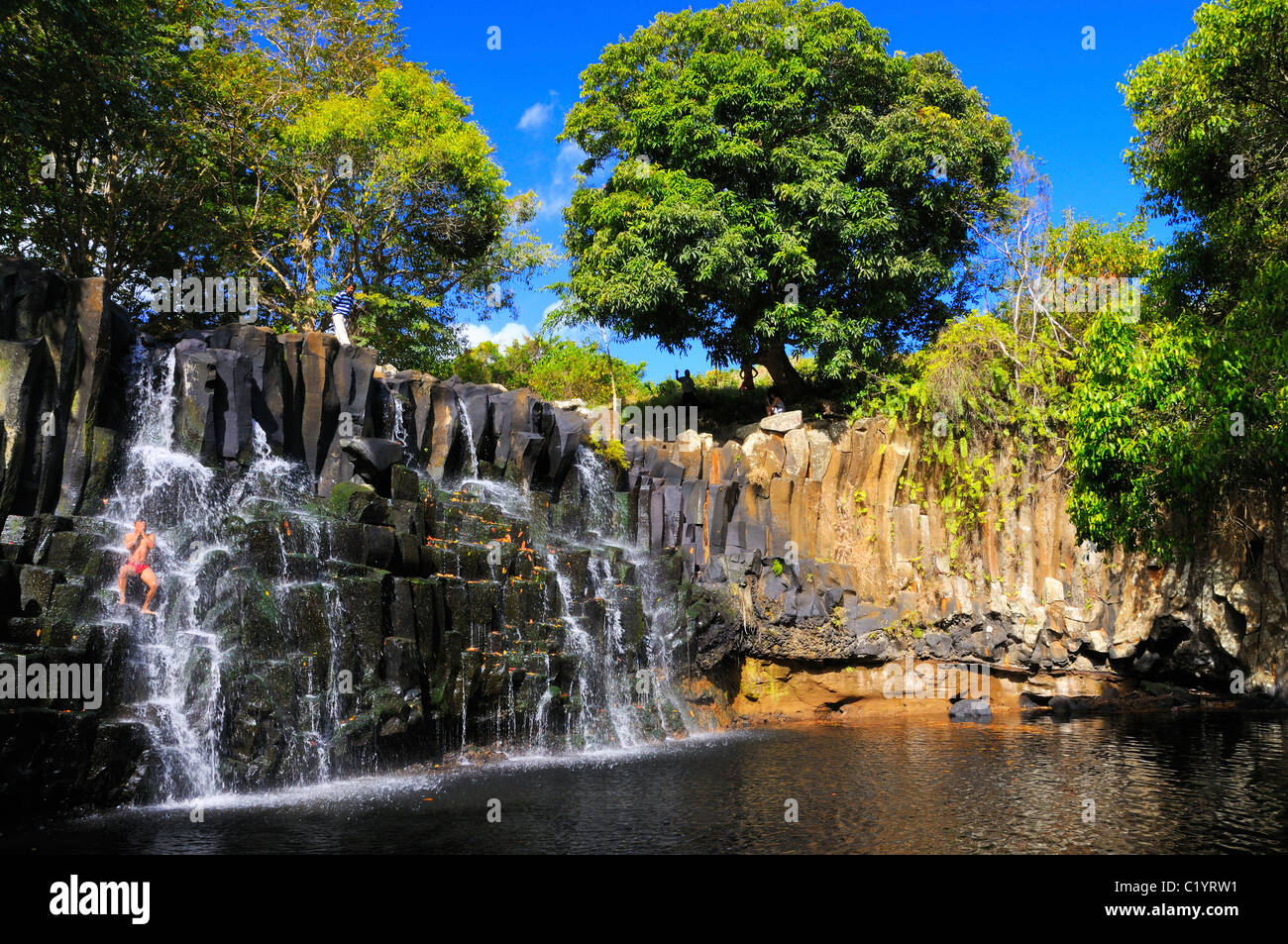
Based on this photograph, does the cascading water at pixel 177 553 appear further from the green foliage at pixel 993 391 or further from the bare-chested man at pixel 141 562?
the green foliage at pixel 993 391

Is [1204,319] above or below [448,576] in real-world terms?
above

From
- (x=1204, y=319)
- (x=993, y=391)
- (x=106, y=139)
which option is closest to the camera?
(x=1204, y=319)

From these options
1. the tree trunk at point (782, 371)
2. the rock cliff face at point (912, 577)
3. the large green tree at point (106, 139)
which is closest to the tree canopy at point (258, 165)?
the large green tree at point (106, 139)

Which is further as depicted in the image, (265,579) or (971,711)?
(971,711)

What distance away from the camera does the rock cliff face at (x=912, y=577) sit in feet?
66.2

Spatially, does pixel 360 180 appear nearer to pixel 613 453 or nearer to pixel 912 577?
pixel 613 453

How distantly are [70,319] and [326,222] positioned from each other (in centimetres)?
1751

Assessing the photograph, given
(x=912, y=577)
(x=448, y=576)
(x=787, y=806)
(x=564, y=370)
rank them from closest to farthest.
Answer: (x=787, y=806)
(x=448, y=576)
(x=912, y=577)
(x=564, y=370)

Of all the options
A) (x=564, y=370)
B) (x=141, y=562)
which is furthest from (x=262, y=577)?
(x=564, y=370)

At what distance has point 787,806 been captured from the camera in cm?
1049

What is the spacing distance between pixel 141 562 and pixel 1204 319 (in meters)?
20.9

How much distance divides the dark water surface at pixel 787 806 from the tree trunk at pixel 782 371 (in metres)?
17.5

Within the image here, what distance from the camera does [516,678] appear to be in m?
15.6
